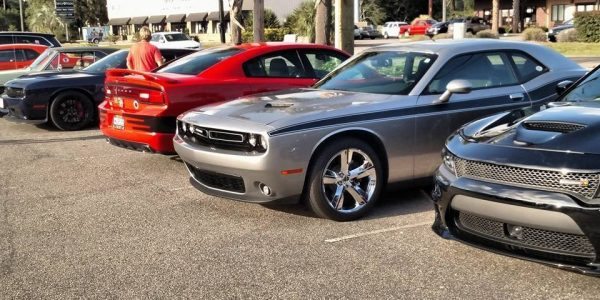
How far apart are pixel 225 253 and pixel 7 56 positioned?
11.5 m

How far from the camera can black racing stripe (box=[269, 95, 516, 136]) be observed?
16.4 feet

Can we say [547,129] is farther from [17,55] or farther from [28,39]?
[28,39]

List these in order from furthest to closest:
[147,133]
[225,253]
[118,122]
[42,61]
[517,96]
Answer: [42,61] → [118,122] → [147,133] → [517,96] → [225,253]

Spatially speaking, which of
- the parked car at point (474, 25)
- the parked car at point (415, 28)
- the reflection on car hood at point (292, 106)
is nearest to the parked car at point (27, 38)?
the reflection on car hood at point (292, 106)

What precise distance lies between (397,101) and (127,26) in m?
81.2

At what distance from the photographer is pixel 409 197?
19.9 feet

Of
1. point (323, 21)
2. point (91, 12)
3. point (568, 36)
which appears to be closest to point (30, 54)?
point (323, 21)

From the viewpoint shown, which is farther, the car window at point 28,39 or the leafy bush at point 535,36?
the leafy bush at point 535,36

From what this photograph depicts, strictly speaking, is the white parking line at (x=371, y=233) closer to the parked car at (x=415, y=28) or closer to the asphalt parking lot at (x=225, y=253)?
the asphalt parking lot at (x=225, y=253)

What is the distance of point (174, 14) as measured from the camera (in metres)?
68.4

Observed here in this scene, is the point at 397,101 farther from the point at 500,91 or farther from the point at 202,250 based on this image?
the point at 202,250

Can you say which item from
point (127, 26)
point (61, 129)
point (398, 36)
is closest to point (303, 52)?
point (61, 129)

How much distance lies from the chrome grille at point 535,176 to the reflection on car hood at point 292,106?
138 cm

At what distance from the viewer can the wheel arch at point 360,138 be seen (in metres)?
5.07
